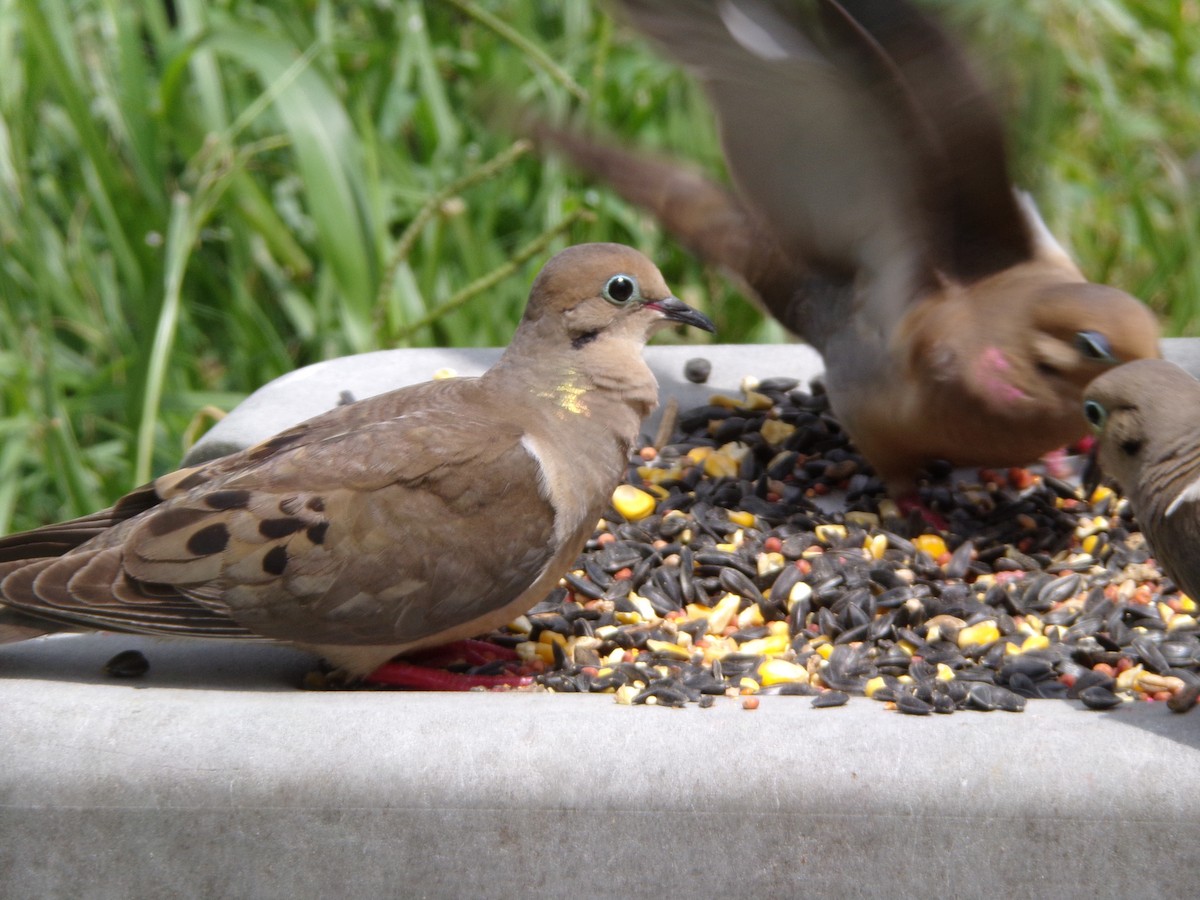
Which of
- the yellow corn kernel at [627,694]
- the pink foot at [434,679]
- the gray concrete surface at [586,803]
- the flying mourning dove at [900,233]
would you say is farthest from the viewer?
the flying mourning dove at [900,233]

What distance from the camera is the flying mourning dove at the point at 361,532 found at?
2.26 m

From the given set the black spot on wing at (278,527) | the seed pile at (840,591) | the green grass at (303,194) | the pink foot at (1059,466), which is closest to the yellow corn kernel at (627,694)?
the seed pile at (840,591)

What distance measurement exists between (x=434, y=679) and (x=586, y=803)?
0.77m

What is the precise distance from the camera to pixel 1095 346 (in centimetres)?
280

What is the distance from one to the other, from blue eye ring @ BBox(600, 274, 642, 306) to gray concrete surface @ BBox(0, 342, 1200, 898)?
946 millimetres

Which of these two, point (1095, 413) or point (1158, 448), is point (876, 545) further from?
point (1158, 448)

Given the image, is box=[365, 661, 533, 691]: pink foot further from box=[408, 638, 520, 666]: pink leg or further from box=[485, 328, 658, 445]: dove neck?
box=[485, 328, 658, 445]: dove neck

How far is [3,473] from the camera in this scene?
159 inches

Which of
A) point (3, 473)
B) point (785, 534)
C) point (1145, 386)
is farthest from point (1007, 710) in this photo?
point (3, 473)

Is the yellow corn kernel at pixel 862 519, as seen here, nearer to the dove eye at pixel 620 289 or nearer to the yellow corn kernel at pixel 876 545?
the yellow corn kernel at pixel 876 545

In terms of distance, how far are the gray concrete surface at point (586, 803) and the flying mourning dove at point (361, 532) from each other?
12.3 inches

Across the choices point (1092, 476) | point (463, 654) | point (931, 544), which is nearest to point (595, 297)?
point (463, 654)

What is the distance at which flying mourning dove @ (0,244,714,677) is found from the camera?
2.26 metres

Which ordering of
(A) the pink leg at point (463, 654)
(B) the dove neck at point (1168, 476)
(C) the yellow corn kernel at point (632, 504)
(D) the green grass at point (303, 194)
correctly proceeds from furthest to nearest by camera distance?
(D) the green grass at point (303, 194) → (C) the yellow corn kernel at point (632, 504) → (A) the pink leg at point (463, 654) → (B) the dove neck at point (1168, 476)
